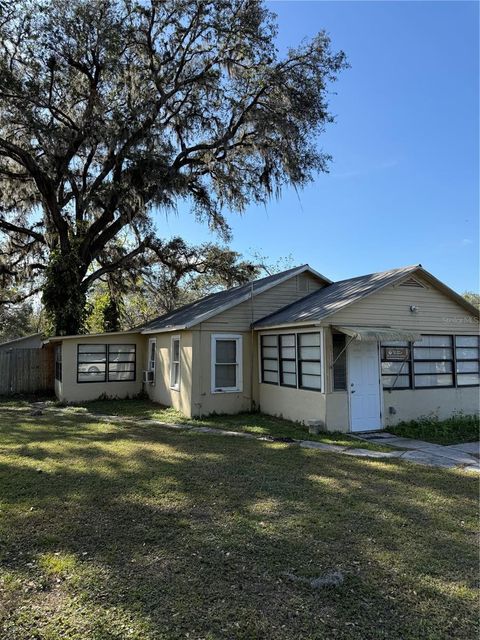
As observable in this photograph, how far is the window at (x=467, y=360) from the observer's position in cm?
1155

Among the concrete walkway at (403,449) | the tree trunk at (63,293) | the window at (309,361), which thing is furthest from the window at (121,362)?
the window at (309,361)

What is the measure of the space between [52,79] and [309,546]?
1827 centimetres

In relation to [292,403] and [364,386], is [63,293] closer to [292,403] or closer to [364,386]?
[292,403]

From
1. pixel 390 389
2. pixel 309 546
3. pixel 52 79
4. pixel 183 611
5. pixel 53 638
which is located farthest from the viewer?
pixel 52 79

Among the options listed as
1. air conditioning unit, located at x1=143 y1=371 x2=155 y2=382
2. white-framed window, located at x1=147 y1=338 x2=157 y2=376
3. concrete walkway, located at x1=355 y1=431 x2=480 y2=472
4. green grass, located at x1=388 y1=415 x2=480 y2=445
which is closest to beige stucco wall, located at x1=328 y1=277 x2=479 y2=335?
green grass, located at x1=388 y1=415 x2=480 y2=445

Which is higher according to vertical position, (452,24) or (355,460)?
(452,24)

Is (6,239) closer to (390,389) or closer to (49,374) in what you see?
(49,374)

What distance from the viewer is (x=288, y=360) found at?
11.3 metres

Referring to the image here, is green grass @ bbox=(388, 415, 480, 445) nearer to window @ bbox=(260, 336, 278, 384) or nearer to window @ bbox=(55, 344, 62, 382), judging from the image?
window @ bbox=(260, 336, 278, 384)

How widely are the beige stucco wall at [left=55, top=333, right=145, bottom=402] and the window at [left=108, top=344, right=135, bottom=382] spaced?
14 centimetres

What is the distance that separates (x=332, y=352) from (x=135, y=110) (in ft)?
39.9

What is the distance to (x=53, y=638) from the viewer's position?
2660 millimetres

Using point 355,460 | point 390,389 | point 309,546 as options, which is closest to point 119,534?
point 309,546

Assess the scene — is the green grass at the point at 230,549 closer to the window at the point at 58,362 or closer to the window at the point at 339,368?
the window at the point at 339,368
